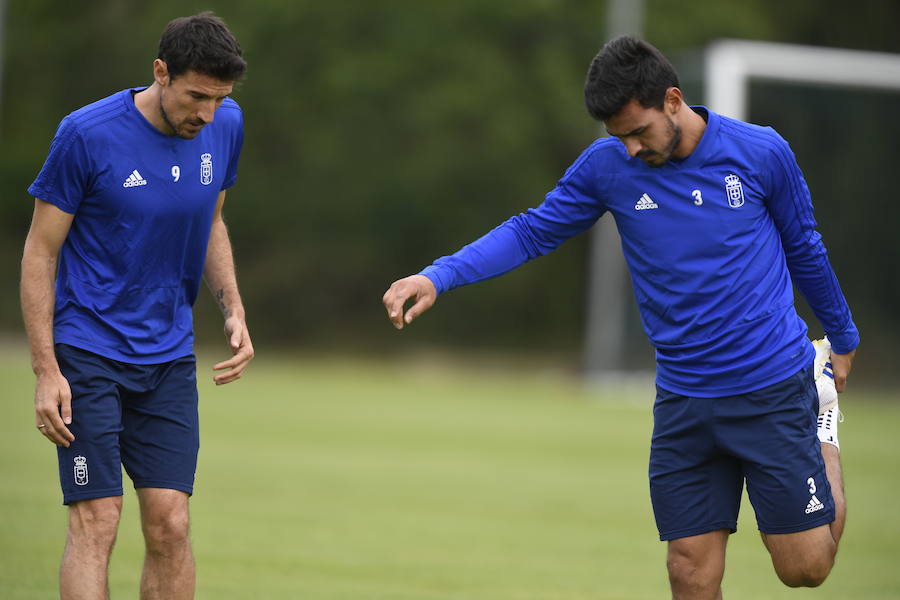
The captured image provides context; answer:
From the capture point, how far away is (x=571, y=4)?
115ft

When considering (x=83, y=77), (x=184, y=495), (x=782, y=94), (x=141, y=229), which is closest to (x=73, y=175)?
(x=141, y=229)

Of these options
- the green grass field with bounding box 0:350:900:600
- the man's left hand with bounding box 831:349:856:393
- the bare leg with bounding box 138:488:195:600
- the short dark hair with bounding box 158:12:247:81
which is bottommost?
the green grass field with bounding box 0:350:900:600

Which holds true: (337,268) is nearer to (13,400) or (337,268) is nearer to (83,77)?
(83,77)

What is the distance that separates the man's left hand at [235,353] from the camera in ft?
18.3

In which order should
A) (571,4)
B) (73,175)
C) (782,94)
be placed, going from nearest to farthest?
1. (73,175)
2. (782,94)
3. (571,4)

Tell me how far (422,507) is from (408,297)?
248 inches

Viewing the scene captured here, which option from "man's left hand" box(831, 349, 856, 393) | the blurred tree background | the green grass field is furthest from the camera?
the blurred tree background

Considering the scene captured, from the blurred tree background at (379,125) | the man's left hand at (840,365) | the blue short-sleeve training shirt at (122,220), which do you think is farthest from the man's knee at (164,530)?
the blurred tree background at (379,125)

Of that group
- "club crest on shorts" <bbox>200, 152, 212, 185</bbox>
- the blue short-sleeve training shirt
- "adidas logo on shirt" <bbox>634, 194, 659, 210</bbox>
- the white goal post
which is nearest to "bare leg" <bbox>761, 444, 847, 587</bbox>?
"adidas logo on shirt" <bbox>634, 194, 659, 210</bbox>

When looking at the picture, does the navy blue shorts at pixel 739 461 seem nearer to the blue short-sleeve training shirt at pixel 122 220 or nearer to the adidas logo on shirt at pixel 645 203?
the adidas logo on shirt at pixel 645 203

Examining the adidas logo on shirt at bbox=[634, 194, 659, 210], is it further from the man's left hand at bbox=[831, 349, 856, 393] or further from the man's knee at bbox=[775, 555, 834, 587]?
the man's knee at bbox=[775, 555, 834, 587]

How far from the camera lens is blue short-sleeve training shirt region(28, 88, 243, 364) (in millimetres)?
5207

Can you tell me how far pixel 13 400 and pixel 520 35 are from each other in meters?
21.1

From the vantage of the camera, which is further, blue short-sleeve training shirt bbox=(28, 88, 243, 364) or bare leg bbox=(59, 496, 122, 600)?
blue short-sleeve training shirt bbox=(28, 88, 243, 364)
